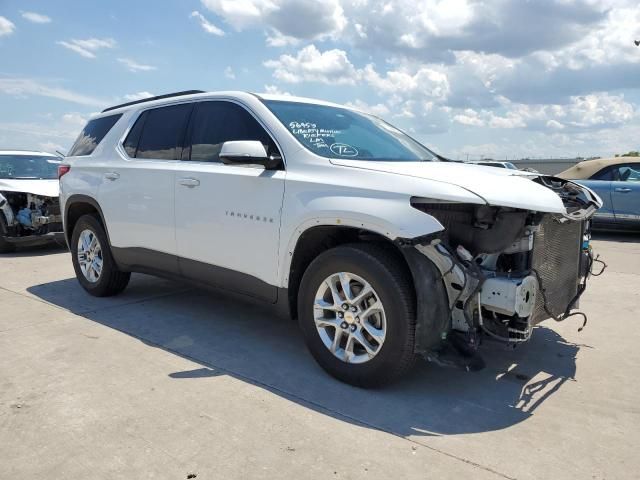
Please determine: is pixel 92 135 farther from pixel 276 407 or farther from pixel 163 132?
pixel 276 407

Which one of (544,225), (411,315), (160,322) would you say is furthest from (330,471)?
(160,322)

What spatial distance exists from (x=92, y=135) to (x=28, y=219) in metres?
3.48

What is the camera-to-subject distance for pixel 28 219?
838 centimetres

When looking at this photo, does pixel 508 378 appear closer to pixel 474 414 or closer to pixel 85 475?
pixel 474 414

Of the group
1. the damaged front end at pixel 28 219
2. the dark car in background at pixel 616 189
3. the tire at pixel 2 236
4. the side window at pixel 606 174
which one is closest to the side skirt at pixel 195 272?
the damaged front end at pixel 28 219

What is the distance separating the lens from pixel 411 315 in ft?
10.2

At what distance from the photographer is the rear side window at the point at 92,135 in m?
5.54

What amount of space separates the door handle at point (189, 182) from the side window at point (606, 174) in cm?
919

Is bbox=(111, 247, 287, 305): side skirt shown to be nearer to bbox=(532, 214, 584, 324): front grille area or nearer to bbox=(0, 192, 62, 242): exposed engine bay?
bbox=(532, 214, 584, 324): front grille area

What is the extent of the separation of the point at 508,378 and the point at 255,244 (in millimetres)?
1972

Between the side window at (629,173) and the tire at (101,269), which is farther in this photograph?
the side window at (629,173)

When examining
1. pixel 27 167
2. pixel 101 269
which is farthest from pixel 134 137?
pixel 27 167

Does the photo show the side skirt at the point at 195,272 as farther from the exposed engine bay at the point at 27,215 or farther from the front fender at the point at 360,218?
the exposed engine bay at the point at 27,215

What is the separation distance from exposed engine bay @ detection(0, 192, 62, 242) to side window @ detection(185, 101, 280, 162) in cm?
505
